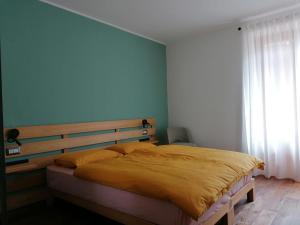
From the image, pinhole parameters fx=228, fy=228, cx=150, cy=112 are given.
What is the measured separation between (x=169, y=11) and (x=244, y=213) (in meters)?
2.75

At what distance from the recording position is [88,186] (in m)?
2.28

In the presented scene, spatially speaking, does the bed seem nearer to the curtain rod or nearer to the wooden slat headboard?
the wooden slat headboard

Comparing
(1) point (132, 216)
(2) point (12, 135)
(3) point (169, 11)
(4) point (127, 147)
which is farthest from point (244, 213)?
(3) point (169, 11)

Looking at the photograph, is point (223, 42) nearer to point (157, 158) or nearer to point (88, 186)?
point (157, 158)

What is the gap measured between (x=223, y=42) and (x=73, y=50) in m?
2.58

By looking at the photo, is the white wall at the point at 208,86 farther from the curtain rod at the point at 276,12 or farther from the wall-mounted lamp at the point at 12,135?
the wall-mounted lamp at the point at 12,135

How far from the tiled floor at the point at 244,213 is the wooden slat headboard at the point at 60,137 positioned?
524mm

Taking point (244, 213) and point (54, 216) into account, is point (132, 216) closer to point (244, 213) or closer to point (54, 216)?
point (54, 216)

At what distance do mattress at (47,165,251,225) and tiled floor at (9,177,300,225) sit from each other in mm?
270

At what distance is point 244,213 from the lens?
2465mm

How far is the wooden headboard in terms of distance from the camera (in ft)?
8.36

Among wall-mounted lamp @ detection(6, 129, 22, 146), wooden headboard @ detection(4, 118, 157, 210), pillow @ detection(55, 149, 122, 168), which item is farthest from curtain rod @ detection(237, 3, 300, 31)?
wall-mounted lamp @ detection(6, 129, 22, 146)

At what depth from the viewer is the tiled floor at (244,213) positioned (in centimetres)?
233

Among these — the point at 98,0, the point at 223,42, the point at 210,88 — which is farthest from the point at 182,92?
the point at 98,0
